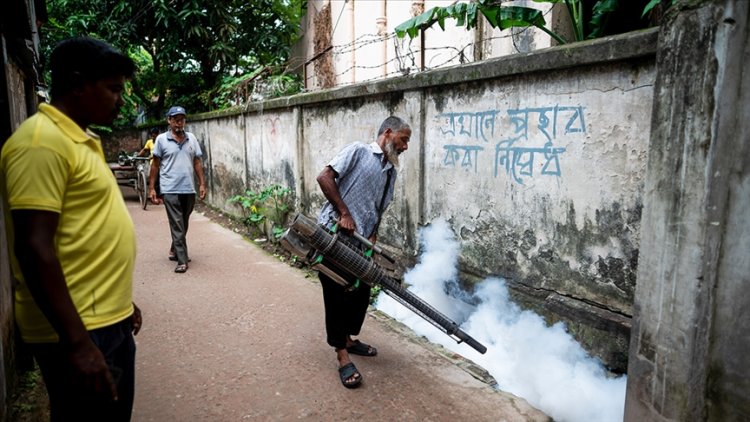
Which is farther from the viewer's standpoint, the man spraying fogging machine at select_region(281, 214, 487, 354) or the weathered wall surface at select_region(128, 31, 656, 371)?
the weathered wall surface at select_region(128, 31, 656, 371)

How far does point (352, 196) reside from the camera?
3.25m

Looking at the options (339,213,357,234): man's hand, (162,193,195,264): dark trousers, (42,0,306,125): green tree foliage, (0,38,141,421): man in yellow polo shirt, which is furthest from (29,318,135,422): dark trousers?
(42,0,306,125): green tree foliage

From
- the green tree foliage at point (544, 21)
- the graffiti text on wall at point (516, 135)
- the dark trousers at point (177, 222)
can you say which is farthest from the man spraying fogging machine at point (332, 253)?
the dark trousers at point (177, 222)

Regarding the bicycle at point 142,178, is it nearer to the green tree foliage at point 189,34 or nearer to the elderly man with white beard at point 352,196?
the green tree foliage at point 189,34

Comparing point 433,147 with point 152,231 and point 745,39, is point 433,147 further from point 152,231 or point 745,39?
point 152,231

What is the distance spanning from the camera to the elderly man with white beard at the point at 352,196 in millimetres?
3168

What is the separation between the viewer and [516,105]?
380 centimetres

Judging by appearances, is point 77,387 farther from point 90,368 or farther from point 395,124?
point 395,124

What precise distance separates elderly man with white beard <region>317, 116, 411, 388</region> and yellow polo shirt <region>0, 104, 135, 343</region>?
159 cm

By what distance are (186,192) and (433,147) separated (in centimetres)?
314

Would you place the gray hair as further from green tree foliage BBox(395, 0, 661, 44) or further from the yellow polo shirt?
the yellow polo shirt

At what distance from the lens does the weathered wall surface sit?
3119mm

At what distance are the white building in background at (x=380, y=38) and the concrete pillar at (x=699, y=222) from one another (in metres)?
3.05

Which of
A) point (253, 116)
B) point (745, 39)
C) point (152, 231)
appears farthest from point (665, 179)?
point (152, 231)
